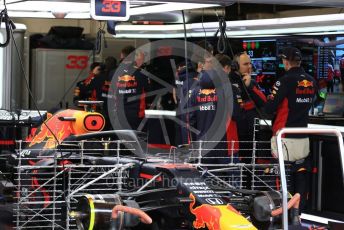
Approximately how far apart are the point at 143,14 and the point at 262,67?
1671 millimetres

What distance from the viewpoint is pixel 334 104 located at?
882 cm

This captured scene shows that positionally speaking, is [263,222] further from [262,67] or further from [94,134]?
[262,67]

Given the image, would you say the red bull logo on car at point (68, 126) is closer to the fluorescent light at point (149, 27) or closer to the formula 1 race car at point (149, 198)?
the formula 1 race car at point (149, 198)

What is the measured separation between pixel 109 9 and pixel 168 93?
214 inches

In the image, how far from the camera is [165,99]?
38.4 ft

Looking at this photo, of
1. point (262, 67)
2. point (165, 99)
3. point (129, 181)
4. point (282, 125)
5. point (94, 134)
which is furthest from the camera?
point (165, 99)

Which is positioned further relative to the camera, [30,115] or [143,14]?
[143,14]

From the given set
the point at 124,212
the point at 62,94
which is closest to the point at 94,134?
the point at 124,212

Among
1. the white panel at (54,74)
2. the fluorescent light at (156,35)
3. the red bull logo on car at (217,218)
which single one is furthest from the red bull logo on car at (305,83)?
the white panel at (54,74)

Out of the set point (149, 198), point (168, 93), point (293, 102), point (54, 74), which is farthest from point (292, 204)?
point (54, 74)

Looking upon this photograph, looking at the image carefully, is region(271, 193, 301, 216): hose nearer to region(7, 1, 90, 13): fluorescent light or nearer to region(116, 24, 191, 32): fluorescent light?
region(7, 1, 90, 13): fluorescent light

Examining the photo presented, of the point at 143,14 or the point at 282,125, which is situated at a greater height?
Result: the point at 143,14

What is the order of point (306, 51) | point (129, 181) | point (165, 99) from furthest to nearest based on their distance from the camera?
point (165, 99) → point (306, 51) → point (129, 181)

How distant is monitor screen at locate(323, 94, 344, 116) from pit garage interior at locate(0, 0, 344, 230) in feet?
0.05
